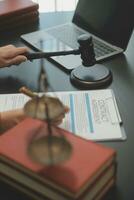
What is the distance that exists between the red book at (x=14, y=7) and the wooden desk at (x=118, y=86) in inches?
3.4

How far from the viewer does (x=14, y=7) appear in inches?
64.4

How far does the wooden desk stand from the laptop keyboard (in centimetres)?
5

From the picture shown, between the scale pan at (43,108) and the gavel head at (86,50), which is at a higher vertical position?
the scale pan at (43,108)

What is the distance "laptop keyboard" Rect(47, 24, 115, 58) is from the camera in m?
1.37

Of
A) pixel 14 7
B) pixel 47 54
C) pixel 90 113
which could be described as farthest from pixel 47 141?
pixel 14 7

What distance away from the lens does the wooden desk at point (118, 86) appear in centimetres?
84

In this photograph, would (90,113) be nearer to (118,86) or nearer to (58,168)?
(118,86)

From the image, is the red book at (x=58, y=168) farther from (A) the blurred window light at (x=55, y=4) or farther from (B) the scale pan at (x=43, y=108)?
(A) the blurred window light at (x=55, y=4)

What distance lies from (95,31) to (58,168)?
0.83 m

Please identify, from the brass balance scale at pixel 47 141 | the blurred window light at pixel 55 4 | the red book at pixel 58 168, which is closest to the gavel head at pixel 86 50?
the red book at pixel 58 168

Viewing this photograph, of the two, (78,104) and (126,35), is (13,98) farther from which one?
(126,35)

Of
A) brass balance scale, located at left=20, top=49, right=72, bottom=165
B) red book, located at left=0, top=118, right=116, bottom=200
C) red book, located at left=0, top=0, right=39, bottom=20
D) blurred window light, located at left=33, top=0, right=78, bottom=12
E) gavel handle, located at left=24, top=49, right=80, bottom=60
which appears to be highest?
brass balance scale, located at left=20, top=49, right=72, bottom=165

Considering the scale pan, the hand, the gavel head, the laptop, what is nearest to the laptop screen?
the laptop

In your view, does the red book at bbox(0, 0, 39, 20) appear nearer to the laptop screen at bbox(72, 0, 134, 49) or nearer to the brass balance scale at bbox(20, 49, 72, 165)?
the laptop screen at bbox(72, 0, 134, 49)
